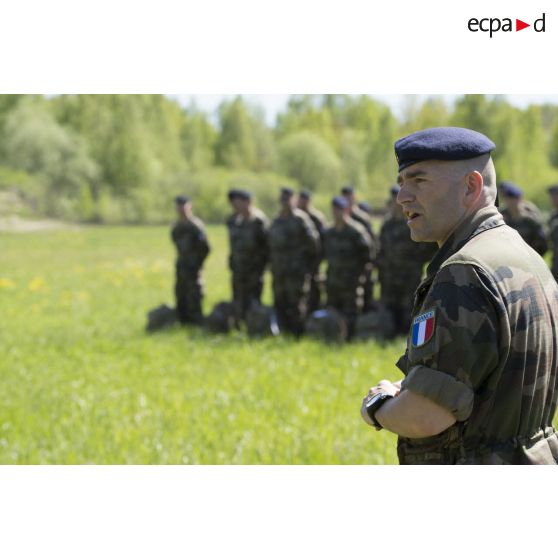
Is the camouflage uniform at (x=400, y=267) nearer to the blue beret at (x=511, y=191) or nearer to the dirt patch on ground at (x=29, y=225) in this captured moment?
the blue beret at (x=511, y=191)

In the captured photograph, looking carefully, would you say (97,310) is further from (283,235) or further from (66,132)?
(66,132)

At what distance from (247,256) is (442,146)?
9328mm

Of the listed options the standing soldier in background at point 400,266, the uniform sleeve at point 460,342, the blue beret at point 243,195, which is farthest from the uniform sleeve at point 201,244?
the uniform sleeve at point 460,342

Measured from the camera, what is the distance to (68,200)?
38188mm

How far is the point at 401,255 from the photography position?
10.7 metres

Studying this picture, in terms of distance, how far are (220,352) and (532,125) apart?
30.9 meters

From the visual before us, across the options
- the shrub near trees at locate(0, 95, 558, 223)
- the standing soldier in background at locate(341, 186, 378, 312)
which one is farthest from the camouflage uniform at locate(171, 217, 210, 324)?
the shrub near trees at locate(0, 95, 558, 223)

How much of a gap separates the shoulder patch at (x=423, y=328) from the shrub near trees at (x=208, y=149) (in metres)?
31.0

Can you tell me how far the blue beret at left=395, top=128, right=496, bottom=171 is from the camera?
225cm

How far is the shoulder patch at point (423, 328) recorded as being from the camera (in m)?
2.14

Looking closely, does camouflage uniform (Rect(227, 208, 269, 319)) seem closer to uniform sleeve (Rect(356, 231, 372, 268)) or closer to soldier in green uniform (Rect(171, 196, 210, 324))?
soldier in green uniform (Rect(171, 196, 210, 324))

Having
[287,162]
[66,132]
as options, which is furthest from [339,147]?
[66,132]

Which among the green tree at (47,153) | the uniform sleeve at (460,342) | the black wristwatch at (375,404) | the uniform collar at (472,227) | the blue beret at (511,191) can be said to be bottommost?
the green tree at (47,153)

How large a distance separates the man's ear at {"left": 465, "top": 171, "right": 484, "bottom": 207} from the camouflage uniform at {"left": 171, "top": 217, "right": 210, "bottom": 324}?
9.68 metres
